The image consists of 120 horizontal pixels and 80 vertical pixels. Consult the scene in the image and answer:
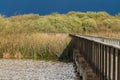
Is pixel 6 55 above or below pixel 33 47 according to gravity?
below

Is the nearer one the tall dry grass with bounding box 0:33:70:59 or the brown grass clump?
the tall dry grass with bounding box 0:33:70:59

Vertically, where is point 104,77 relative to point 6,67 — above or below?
above

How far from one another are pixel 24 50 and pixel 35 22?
139 ft

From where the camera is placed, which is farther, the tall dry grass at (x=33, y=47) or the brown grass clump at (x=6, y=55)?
the brown grass clump at (x=6, y=55)

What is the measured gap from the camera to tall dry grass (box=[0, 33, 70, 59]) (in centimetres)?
3681

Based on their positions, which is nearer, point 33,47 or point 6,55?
point 6,55

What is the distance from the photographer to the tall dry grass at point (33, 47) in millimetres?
36812

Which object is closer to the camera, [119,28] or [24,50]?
[24,50]

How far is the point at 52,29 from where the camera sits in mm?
79812

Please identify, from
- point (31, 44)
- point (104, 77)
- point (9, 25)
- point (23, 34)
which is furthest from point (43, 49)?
point (104, 77)

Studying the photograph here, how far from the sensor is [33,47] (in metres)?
37.3

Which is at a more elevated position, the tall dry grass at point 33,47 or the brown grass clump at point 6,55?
the tall dry grass at point 33,47

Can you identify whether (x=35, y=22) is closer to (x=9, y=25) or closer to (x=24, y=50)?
(x=9, y=25)

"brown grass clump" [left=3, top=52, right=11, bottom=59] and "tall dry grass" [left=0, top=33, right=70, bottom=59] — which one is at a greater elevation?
"tall dry grass" [left=0, top=33, right=70, bottom=59]
